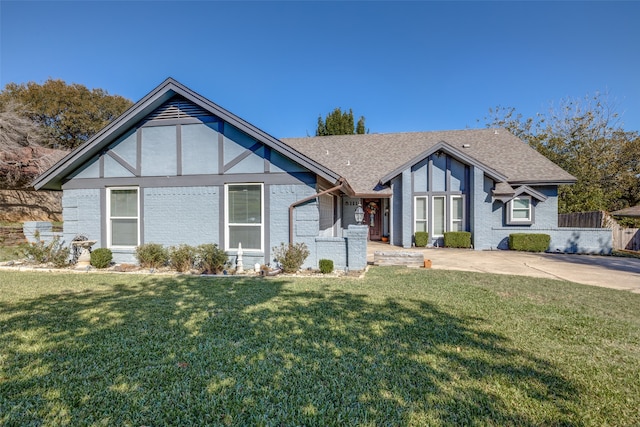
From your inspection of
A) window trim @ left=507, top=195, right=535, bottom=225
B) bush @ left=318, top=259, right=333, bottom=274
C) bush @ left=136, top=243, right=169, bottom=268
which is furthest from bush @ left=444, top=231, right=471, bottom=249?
bush @ left=136, top=243, right=169, bottom=268

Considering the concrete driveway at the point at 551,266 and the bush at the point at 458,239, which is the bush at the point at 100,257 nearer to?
the concrete driveway at the point at 551,266

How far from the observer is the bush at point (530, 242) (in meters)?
12.9

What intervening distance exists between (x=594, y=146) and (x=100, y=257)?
107 ft

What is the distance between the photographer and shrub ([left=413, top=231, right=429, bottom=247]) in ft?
46.8

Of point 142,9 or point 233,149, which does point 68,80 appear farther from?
point 233,149

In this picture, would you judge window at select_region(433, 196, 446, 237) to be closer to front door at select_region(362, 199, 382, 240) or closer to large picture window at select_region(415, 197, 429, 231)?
large picture window at select_region(415, 197, 429, 231)

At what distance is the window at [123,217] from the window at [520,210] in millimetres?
15759

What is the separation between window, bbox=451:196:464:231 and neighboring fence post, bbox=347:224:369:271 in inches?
300

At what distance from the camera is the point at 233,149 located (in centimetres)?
A: 928

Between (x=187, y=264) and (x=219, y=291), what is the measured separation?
9.43 feet

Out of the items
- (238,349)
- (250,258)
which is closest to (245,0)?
(250,258)

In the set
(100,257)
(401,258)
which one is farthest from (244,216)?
(401,258)

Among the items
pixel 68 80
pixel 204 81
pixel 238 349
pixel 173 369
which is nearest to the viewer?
pixel 173 369

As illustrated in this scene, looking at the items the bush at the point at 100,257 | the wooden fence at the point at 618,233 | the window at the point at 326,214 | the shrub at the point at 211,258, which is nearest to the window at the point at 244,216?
the shrub at the point at 211,258
